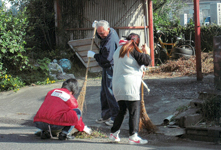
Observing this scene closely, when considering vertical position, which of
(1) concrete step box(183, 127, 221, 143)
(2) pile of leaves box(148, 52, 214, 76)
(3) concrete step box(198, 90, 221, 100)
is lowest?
(1) concrete step box(183, 127, 221, 143)

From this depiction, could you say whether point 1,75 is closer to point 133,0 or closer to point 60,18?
Answer: point 60,18

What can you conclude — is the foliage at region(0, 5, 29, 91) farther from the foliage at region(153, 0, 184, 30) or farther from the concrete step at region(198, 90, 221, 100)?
the foliage at region(153, 0, 184, 30)

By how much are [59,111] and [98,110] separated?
220 centimetres

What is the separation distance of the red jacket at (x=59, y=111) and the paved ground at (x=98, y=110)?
0.34 m

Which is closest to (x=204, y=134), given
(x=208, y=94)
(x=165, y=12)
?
(x=208, y=94)

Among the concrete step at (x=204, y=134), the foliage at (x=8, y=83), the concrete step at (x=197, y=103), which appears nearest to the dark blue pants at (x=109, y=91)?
the concrete step at (x=204, y=134)

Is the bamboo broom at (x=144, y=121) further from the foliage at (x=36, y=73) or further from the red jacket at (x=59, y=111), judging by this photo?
the foliage at (x=36, y=73)

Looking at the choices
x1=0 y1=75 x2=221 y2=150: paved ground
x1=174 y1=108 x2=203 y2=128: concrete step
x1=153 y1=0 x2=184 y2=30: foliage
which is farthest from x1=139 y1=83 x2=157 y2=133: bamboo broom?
x1=153 y1=0 x2=184 y2=30: foliage

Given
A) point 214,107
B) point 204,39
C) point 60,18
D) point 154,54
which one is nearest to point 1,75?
point 60,18

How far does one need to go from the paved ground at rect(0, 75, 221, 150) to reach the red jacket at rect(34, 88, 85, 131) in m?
0.34

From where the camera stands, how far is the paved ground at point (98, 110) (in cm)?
457

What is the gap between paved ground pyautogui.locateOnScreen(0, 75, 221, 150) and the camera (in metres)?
4.57

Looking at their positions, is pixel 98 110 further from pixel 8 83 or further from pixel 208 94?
pixel 8 83

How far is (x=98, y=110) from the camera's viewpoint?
6.66 meters
